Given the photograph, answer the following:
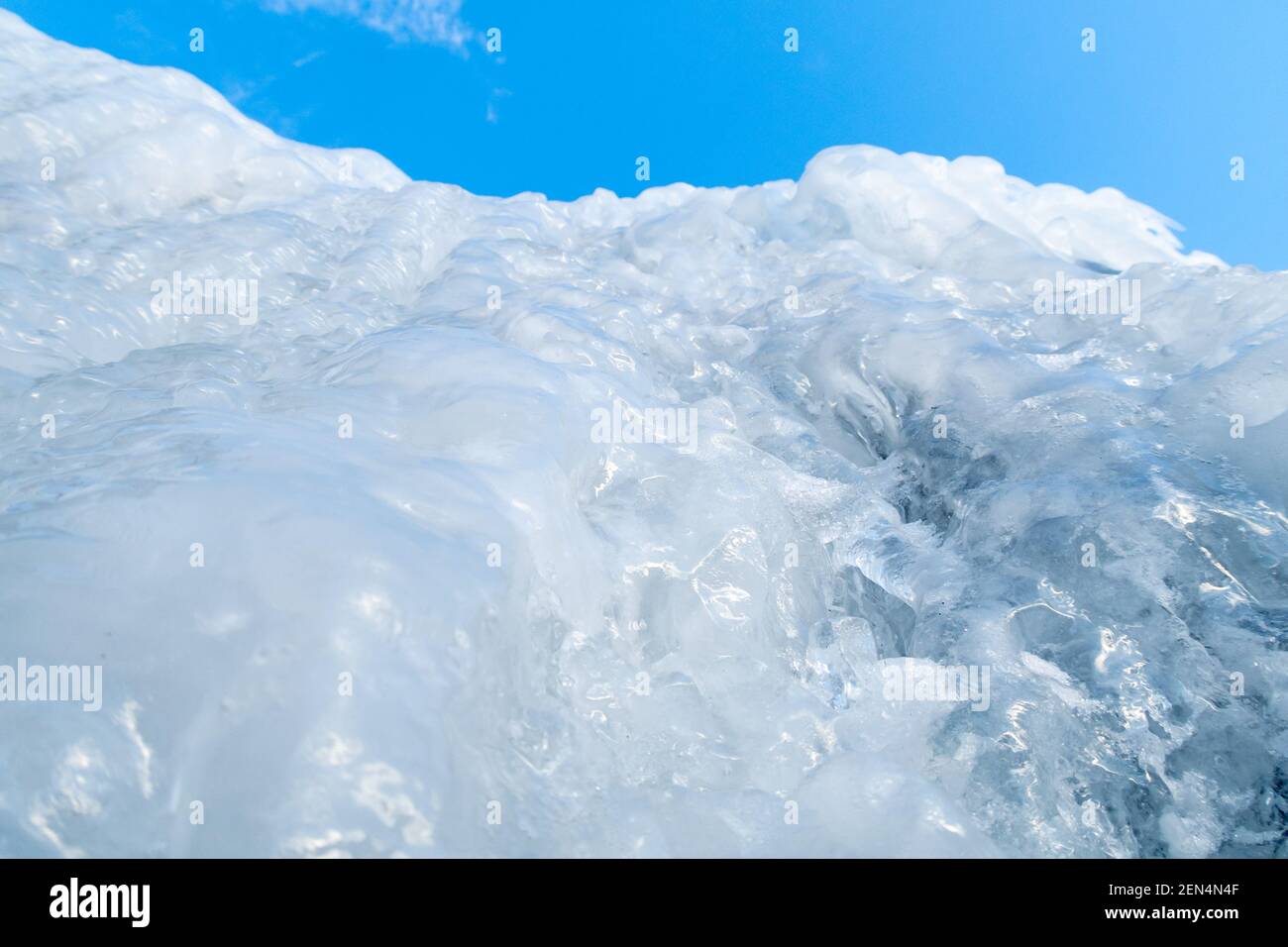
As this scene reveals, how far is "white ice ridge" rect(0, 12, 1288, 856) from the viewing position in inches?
69.7

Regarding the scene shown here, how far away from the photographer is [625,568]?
309 cm

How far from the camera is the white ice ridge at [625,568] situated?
177 centimetres

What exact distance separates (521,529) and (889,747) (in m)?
1.56

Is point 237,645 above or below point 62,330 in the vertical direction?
below

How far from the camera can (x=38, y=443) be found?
2984 mm

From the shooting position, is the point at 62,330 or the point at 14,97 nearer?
the point at 62,330

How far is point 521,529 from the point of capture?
2.61m

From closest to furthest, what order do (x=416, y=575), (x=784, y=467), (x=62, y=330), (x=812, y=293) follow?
(x=416, y=575)
(x=784, y=467)
(x=62, y=330)
(x=812, y=293)
